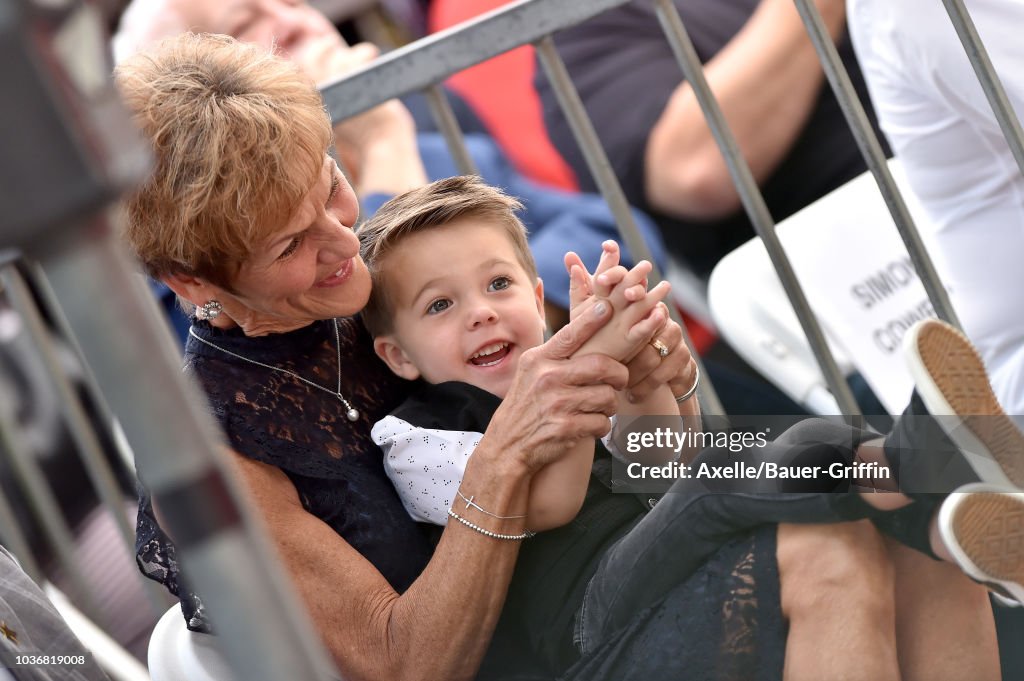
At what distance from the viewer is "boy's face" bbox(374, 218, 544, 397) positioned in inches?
55.9

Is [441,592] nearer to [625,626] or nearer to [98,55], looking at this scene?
[625,626]

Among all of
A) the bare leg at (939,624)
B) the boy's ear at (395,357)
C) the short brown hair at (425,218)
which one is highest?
the short brown hair at (425,218)

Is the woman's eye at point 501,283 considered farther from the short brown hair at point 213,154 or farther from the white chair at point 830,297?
the white chair at point 830,297

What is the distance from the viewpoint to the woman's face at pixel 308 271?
1.33 m

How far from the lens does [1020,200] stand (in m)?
1.91

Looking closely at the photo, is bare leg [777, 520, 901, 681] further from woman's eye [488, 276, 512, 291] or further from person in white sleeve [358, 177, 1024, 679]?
woman's eye [488, 276, 512, 291]

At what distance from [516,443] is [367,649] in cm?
26

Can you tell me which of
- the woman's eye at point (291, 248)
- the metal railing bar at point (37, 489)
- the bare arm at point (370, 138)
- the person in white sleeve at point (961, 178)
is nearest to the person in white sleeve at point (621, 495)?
the woman's eye at point (291, 248)

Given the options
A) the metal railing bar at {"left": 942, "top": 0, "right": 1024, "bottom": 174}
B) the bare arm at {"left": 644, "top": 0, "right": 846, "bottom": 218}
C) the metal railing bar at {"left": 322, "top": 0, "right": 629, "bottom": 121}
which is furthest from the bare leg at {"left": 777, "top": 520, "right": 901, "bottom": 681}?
the bare arm at {"left": 644, "top": 0, "right": 846, "bottom": 218}

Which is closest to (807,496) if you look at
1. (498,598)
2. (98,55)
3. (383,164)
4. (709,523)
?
(709,523)

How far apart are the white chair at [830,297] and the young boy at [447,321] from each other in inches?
30.4

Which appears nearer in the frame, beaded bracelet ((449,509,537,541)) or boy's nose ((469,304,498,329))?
beaded bracelet ((449,509,537,541))

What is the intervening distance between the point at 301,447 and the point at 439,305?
24cm

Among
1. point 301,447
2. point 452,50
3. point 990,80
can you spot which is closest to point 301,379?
point 301,447
